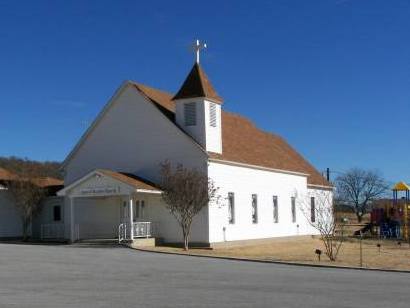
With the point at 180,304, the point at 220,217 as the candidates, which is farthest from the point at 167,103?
the point at 180,304

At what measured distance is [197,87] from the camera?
36750 mm

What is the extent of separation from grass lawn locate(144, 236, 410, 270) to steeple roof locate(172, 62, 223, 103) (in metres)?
7.88

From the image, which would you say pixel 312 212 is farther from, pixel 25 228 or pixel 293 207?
pixel 25 228

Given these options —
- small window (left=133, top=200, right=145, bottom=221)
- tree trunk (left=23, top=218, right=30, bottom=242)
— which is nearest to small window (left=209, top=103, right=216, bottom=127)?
small window (left=133, top=200, right=145, bottom=221)

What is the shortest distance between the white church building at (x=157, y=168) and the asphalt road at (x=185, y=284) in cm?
1106

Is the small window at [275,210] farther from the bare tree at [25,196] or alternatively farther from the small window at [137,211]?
the bare tree at [25,196]

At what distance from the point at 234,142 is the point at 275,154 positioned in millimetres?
5985

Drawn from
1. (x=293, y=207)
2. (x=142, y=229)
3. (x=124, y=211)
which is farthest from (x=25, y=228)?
(x=293, y=207)

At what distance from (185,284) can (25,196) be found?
2520 centimetres

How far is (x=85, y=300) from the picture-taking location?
1390cm

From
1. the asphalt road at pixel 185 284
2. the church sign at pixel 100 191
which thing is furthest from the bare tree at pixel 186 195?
the asphalt road at pixel 185 284

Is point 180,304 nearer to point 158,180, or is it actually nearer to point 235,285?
point 235,285

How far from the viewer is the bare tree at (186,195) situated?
33.9m

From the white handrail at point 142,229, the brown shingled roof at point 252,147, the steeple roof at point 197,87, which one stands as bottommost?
the white handrail at point 142,229
